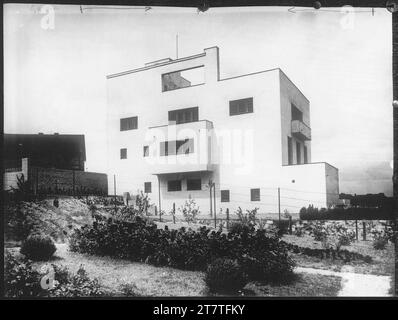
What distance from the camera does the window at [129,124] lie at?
5.70 m

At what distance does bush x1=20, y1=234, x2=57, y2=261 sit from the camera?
17.0 feet

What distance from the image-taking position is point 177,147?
5469 mm

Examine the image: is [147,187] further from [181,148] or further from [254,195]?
[254,195]

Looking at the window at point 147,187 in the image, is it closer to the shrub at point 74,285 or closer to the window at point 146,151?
the window at point 146,151

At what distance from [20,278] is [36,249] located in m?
0.42

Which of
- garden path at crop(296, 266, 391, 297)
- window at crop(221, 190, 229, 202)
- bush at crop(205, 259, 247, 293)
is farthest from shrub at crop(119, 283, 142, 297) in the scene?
garden path at crop(296, 266, 391, 297)

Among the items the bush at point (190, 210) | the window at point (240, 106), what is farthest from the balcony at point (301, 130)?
the bush at point (190, 210)

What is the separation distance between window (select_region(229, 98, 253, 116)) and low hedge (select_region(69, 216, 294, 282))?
170cm

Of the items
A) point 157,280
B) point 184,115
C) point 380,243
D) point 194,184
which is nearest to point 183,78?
point 184,115

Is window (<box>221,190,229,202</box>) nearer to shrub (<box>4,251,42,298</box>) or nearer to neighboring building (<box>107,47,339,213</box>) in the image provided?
neighboring building (<box>107,47,339,213</box>)

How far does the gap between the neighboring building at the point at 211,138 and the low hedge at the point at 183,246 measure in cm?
40

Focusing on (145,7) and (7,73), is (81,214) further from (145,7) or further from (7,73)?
(145,7)

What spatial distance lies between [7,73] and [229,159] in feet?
10.9

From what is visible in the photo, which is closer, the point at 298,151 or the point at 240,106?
the point at 298,151
